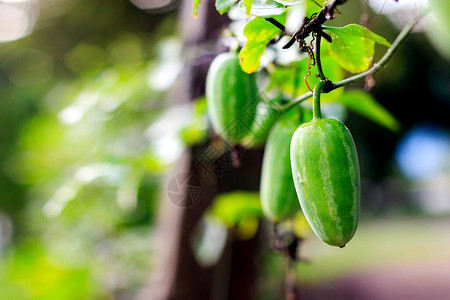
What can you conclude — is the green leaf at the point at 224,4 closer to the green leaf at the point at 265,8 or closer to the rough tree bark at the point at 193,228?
the green leaf at the point at 265,8

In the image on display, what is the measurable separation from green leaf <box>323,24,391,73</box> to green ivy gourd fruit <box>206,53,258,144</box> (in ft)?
0.30

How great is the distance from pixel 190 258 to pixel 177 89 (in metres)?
0.37

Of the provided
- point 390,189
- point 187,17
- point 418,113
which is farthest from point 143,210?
point 390,189

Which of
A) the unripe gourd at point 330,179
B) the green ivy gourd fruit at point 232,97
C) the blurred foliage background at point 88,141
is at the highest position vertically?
the unripe gourd at point 330,179

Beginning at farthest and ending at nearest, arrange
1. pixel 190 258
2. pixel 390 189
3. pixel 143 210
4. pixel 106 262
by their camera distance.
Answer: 1. pixel 390 189
2. pixel 143 210
3. pixel 106 262
4. pixel 190 258

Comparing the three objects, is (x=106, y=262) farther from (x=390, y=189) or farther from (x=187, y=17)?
(x=390, y=189)

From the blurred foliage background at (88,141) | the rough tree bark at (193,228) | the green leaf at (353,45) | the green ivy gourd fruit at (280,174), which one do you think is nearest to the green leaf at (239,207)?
the blurred foliage background at (88,141)

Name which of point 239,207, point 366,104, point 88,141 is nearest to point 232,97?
point 366,104

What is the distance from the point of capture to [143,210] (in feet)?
5.48

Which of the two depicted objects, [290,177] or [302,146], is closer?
[302,146]

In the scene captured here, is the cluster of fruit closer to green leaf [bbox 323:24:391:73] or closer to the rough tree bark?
green leaf [bbox 323:24:391:73]

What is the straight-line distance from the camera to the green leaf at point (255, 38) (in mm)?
329

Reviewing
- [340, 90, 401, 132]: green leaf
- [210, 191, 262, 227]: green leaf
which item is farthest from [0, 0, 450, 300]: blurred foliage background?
[340, 90, 401, 132]: green leaf

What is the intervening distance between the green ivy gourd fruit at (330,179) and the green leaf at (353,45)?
0.26 ft
